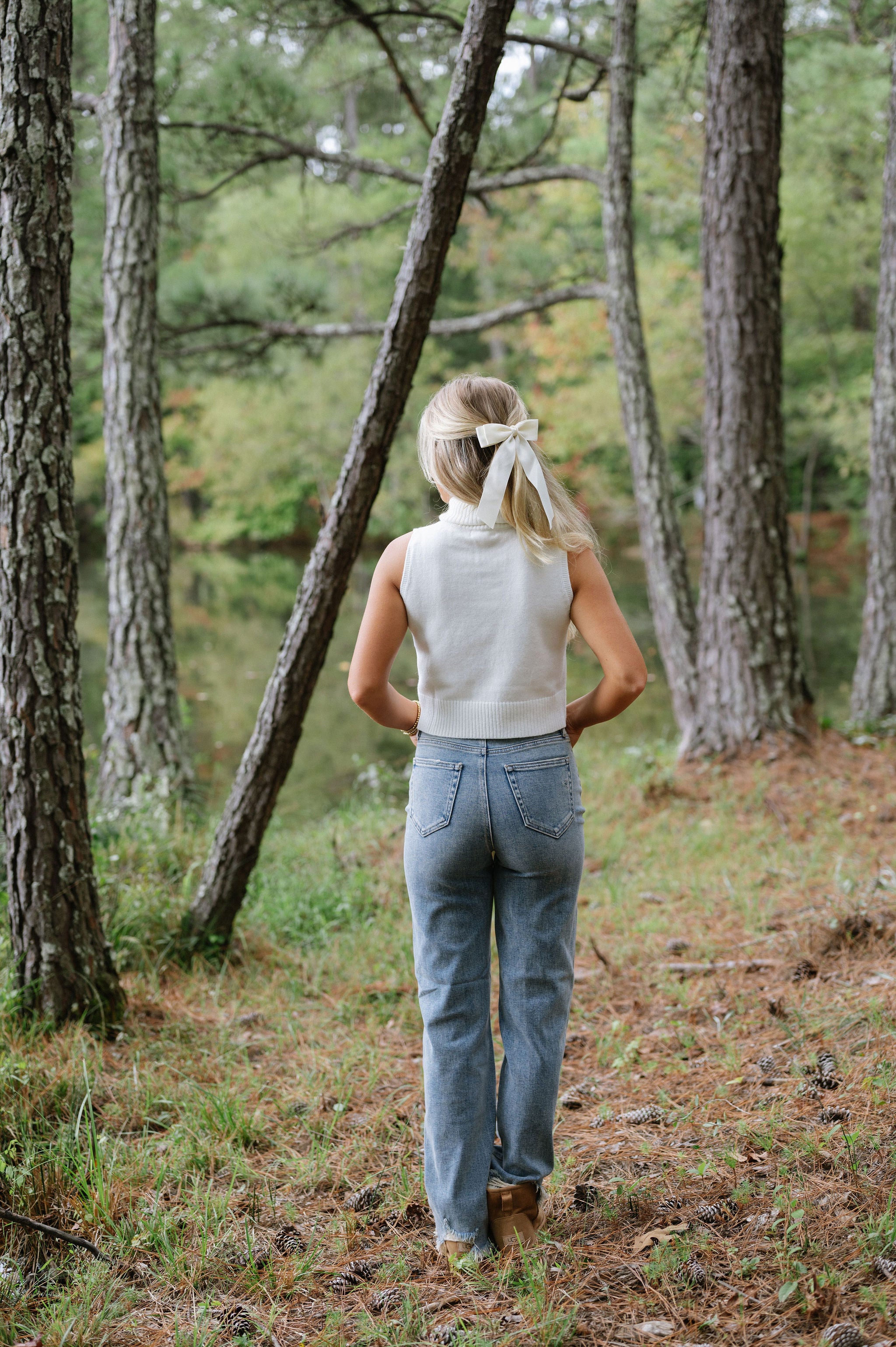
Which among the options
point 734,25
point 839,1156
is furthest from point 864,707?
point 839,1156

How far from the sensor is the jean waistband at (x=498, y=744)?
1.98 meters

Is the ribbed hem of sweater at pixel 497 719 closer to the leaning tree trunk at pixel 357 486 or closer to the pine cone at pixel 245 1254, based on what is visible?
the pine cone at pixel 245 1254

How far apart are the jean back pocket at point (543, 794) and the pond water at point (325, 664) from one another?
0.57m

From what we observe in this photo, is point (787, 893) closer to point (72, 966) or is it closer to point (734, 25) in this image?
point (72, 966)

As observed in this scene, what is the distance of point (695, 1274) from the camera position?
1.94 meters

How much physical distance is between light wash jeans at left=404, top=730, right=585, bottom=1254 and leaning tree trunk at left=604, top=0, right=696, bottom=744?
166 inches

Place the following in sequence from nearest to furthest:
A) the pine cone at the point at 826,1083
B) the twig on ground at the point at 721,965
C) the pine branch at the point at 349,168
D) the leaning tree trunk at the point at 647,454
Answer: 1. the pine cone at the point at 826,1083
2. the twig on ground at the point at 721,965
3. the leaning tree trunk at the point at 647,454
4. the pine branch at the point at 349,168

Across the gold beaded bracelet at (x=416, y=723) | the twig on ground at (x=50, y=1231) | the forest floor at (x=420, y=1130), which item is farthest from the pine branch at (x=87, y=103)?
the twig on ground at (x=50, y=1231)

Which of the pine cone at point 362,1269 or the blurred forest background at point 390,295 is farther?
the blurred forest background at point 390,295

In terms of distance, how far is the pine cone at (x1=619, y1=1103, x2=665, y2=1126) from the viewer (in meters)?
2.62

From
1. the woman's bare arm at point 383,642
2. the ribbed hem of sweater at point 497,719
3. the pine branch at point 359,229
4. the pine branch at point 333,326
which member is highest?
the pine branch at point 359,229

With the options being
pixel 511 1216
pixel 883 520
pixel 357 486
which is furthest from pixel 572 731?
pixel 883 520

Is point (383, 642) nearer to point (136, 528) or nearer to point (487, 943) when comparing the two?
point (487, 943)

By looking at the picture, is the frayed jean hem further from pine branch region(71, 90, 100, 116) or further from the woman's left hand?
pine branch region(71, 90, 100, 116)
